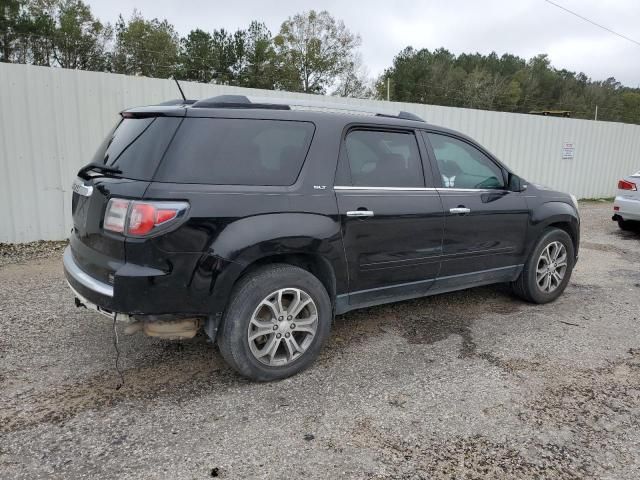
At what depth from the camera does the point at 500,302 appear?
499 centimetres

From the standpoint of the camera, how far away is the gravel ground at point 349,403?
246 centimetres

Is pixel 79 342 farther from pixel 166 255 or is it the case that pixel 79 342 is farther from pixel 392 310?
pixel 392 310

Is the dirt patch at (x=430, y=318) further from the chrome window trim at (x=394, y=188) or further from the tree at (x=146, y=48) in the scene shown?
the tree at (x=146, y=48)

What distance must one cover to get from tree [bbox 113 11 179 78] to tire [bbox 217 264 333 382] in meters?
41.2

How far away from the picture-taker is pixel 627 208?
848 centimetres

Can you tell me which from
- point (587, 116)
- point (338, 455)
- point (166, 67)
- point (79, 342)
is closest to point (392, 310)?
point (338, 455)

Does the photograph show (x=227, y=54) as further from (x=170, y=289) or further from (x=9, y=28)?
(x=170, y=289)

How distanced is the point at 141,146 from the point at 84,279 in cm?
90

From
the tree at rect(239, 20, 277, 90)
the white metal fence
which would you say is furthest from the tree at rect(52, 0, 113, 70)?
the white metal fence

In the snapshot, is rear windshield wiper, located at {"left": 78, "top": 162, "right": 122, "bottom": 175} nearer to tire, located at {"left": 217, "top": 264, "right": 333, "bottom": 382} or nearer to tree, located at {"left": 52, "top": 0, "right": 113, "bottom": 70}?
tire, located at {"left": 217, "top": 264, "right": 333, "bottom": 382}

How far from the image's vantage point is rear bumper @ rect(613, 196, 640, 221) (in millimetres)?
8359

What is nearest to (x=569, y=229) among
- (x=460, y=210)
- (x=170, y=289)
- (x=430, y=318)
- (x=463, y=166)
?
(x=463, y=166)

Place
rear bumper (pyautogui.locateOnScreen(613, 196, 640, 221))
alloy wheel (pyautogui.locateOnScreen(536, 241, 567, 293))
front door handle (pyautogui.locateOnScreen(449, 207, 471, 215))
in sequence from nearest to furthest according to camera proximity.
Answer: front door handle (pyautogui.locateOnScreen(449, 207, 471, 215)) → alloy wheel (pyautogui.locateOnScreen(536, 241, 567, 293)) → rear bumper (pyautogui.locateOnScreen(613, 196, 640, 221))

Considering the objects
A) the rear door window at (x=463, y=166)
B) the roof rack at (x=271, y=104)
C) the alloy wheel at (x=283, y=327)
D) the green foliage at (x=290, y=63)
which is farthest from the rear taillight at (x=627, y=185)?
the green foliage at (x=290, y=63)
